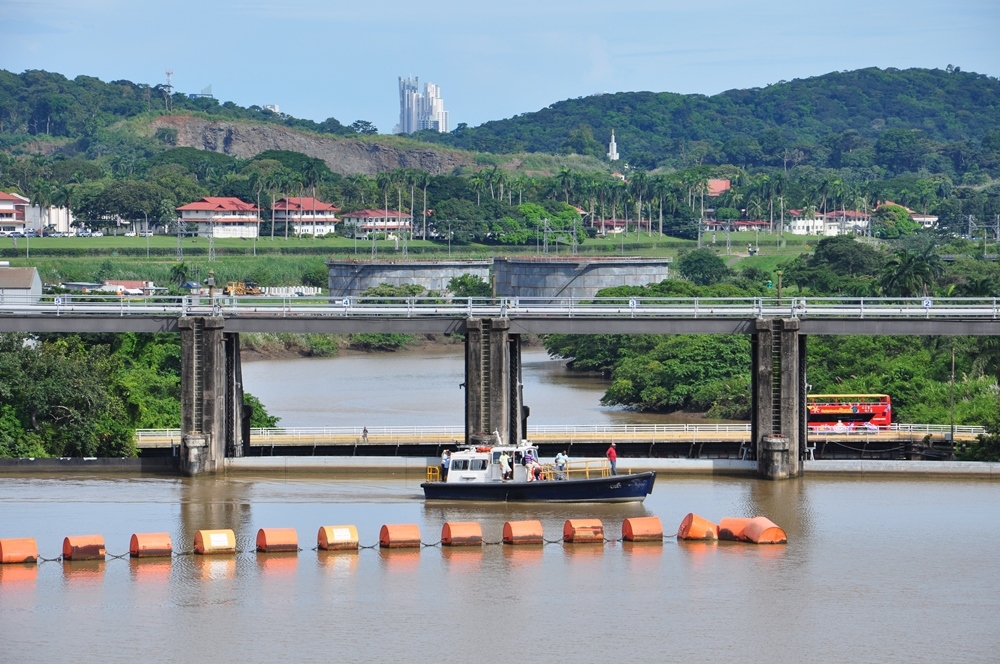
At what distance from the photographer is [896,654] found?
4000 cm

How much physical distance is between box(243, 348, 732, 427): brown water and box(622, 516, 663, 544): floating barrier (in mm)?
34127

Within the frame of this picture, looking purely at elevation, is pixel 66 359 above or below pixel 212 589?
above

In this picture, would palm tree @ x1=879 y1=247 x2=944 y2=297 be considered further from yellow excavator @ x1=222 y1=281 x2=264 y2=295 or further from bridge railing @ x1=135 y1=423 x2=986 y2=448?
yellow excavator @ x1=222 y1=281 x2=264 y2=295

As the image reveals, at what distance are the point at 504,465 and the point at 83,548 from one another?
15749 millimetres

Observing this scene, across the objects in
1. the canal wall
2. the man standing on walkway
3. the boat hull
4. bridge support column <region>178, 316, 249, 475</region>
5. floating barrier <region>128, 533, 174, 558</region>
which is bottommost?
floating barrier <region>128, 533, 174, 558</region>

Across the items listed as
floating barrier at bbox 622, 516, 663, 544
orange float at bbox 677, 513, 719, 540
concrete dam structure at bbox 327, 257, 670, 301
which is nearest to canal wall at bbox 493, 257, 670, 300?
concrete dam structure at bbox 327, 257, 670, 301

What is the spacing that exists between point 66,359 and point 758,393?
101ft

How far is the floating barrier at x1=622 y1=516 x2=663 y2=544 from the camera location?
2021 inches

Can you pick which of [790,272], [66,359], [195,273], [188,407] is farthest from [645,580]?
[195,273]

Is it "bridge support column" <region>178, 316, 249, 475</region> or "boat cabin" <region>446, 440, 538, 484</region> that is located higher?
"bridge support column" <region>178, 316, 249, 475</region>

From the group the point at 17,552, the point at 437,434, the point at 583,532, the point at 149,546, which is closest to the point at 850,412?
the point at 437,434

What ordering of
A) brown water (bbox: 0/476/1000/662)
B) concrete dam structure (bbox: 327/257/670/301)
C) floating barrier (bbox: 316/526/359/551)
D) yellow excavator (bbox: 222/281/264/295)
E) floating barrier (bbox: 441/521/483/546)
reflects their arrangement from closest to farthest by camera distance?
brown water (bbox: 0/476/1000/662)
floating barrier (bbox: 316/526/359/551)
floating barrier (bbox: 441/521/483/546)
yellow excavator (bbox: 222/281/264/295)
concrete dam structure (bbox: 327/257/670/301)

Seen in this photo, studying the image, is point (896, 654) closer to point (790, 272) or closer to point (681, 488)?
point (681, 488)

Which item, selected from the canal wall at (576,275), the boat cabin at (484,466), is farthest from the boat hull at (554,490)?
the canal wall at (576,275)
